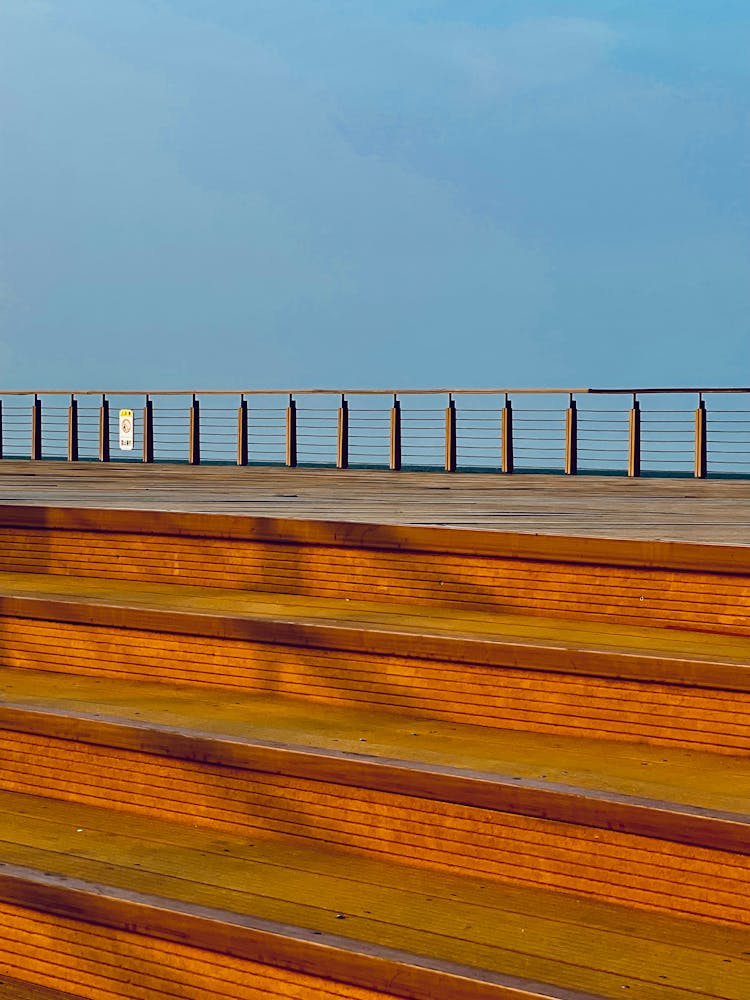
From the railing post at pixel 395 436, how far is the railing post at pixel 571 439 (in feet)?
5.78

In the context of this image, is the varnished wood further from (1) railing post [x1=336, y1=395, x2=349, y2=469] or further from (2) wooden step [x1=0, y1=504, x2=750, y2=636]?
(1) railing post [x1=336, y1=395, x2=349, y2=469]

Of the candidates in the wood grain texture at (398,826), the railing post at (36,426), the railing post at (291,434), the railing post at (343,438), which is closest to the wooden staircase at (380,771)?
the wood grain texture at (398,826)

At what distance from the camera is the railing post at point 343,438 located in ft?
41.1

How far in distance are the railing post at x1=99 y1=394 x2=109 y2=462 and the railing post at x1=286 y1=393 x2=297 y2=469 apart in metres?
3.20

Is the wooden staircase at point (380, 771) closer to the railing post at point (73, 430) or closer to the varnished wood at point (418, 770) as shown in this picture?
the varnished wood at point (418, 770)

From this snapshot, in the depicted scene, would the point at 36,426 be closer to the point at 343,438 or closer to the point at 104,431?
the point at 104,431

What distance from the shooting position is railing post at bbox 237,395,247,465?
13664mm

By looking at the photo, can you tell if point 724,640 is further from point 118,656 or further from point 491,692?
point 118,656

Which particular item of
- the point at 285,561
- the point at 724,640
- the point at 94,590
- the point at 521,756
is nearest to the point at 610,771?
the point at 521,756

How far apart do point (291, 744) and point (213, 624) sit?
0.70 meters

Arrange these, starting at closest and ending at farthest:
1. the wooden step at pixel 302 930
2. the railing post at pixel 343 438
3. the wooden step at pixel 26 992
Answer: the wooden step at pixel 302 930
the wooden step at pixel 26 992
the railing post at pixel 343 438

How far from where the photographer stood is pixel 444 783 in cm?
258

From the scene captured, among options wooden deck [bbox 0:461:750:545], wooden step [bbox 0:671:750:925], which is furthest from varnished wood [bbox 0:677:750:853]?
wooden deck [bbox 0:461:750:545]

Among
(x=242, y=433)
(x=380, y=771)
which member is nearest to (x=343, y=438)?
(x=242, y=433)
